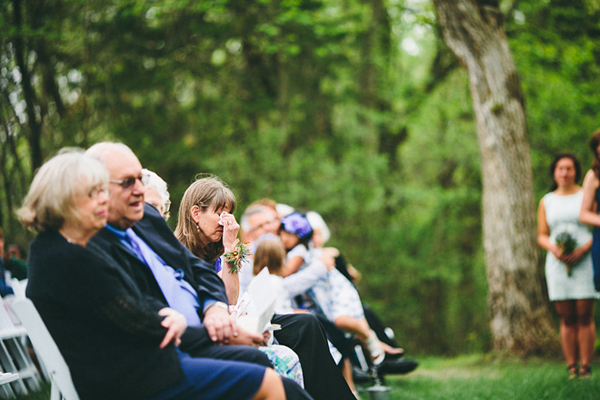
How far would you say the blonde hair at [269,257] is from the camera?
4273 millimetres

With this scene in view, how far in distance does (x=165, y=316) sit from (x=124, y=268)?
26 centimetres

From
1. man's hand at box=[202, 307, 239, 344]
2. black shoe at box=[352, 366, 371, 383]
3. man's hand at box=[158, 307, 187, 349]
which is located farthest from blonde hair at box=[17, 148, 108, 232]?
black shoe at box=[352, 366, 371, 383]

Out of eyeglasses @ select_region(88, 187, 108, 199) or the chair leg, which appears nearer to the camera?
eyeglasses @ select_region(88, 187, 108, 199)

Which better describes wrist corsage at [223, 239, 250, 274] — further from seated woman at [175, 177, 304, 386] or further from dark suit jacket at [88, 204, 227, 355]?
dark suit jacket at [88, 204, 227, 355]

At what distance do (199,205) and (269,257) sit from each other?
1225mm

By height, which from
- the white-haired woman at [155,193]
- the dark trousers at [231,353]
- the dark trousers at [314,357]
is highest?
the white-haired woman at [155,193]

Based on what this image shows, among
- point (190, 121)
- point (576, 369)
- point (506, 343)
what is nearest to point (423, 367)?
point (506, 343)

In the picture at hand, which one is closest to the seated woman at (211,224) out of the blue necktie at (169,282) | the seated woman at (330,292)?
the blue necktie at (169,282)

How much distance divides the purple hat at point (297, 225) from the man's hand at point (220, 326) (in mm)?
2434

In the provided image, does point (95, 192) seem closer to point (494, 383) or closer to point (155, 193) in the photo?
point (155, 193)

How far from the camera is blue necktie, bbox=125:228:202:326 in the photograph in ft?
7.75

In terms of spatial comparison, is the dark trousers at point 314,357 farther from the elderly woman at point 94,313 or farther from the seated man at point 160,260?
the elderly woman at point 94,313

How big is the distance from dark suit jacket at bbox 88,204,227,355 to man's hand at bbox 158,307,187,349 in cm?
14

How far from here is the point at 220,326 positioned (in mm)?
2359
